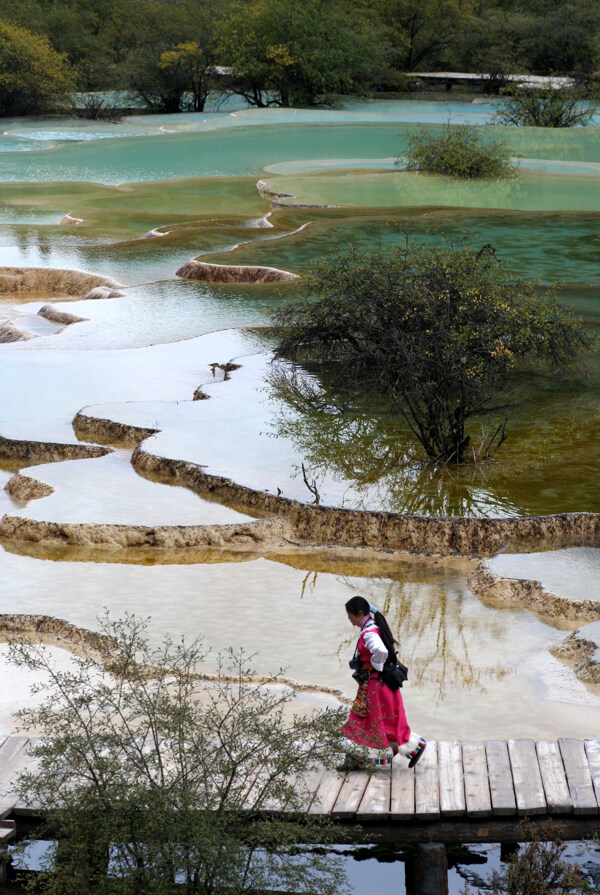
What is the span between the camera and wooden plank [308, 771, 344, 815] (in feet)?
16.6

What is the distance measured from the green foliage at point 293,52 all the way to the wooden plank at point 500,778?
42318mm

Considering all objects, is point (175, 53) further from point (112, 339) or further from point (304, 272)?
point (112, 339)

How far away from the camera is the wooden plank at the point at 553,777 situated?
5.10 m

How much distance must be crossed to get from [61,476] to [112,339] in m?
4.89

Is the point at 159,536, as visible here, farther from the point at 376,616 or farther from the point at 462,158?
the point at 462,158

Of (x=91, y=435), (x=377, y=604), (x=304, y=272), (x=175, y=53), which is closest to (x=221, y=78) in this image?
(x=175, y=53)

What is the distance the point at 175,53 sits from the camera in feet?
145

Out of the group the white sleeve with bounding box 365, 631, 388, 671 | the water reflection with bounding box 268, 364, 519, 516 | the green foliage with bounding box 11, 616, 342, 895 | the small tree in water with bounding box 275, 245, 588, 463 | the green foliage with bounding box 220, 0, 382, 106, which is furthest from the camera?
the green foliage with bounding box 220, 0, 382, 106

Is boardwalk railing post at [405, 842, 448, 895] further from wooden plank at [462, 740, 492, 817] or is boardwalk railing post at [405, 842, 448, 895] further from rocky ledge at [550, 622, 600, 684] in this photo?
rocky ledge at [550, 622, 600, 684]

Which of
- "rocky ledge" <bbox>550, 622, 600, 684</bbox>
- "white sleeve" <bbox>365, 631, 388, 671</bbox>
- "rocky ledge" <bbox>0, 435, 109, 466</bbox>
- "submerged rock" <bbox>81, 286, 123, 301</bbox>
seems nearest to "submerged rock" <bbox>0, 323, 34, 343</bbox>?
"submerged rock" <bbox>81, 286, 123, 301</bbox>

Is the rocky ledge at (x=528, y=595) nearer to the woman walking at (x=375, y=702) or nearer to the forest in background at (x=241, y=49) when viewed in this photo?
the woman walking at (x=375, y=702)

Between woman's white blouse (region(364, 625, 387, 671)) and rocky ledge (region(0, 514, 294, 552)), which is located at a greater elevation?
woman's white blouse (region(364, 625, 387, 671))

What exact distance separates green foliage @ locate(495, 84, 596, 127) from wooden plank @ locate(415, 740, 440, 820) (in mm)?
34757

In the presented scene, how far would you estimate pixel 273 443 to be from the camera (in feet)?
33.1
